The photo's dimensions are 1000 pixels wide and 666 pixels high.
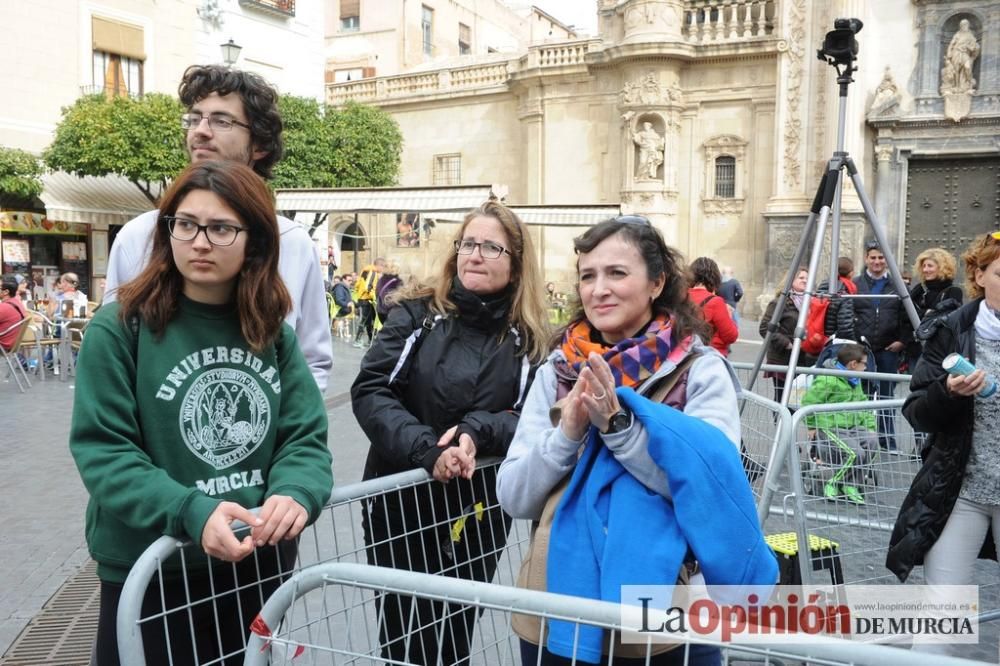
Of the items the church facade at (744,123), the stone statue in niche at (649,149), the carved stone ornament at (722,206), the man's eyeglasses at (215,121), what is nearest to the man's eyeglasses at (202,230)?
the man's eyeglasses at (215,121)

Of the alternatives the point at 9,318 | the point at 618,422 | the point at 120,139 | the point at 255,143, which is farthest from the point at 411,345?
the point at 120,139

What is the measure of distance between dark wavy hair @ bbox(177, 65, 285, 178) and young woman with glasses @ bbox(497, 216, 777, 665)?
1.18 m

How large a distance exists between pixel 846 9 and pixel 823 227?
1988 centimetres

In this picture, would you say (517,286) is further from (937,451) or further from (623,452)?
(937,451)

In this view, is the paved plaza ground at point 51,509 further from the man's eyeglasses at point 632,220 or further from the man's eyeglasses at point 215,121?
the man's eyeglasses at point 215,121

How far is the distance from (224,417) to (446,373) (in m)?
0.97

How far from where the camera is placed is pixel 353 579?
168cm

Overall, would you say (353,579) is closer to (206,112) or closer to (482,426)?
(482,426)

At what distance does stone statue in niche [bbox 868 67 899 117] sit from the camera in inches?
885

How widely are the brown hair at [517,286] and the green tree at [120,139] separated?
19429 mm

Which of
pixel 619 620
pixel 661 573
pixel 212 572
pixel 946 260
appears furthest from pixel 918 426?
pixel 946 260

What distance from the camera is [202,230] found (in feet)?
6.92

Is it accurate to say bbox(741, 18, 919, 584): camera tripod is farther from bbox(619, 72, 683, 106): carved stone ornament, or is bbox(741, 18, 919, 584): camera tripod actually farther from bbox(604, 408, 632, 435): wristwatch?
bbox(619, 72, 683, 106): carved stone ornament

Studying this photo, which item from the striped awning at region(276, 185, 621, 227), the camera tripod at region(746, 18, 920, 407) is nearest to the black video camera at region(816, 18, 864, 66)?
the camera tripod at region(746, 18, 920, 407)
